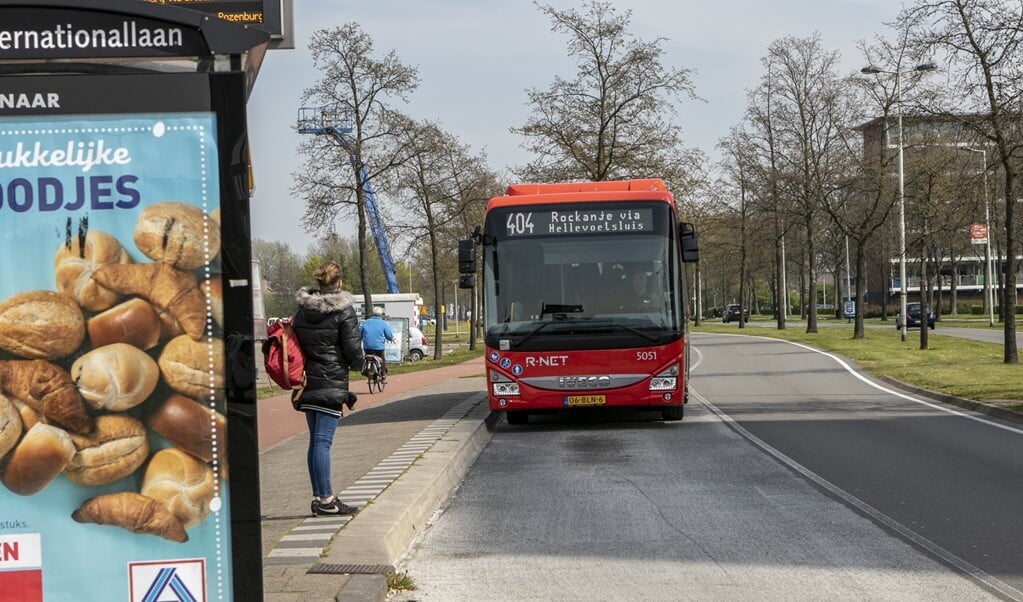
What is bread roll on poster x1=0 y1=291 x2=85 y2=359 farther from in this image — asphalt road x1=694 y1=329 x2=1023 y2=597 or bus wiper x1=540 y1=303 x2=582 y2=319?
bus wiper x1=540 y1=303 x2=582 y2=319

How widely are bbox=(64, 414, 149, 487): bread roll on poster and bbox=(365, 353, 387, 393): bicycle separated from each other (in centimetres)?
2239

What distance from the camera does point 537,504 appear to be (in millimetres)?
10523

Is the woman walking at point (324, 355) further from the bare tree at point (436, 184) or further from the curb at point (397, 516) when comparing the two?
the bare tree at point (436, 184)

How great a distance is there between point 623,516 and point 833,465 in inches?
155

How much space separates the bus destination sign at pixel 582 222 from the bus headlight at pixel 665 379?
78.8 inches

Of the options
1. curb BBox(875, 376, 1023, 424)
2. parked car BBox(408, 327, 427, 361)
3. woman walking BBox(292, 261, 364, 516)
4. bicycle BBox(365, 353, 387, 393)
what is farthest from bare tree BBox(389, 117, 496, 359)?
woman walking BBox(292, 261, 364, 516)

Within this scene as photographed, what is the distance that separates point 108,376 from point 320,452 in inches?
189

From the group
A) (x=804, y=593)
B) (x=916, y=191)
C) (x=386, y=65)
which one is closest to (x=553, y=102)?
(x=386, y=65)

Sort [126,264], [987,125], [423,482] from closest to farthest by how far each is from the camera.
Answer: [126,264] < [423,482] < [987,125]

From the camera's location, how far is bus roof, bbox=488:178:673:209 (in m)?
17.2

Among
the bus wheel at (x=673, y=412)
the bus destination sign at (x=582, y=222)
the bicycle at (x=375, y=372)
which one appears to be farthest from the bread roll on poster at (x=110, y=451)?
the bicycle at (x=375, y=372)

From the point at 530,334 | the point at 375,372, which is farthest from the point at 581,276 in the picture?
the point at 375,372

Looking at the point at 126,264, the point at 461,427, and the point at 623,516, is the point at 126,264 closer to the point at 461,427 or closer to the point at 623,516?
the point at 623,516

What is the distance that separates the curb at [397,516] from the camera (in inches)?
267
